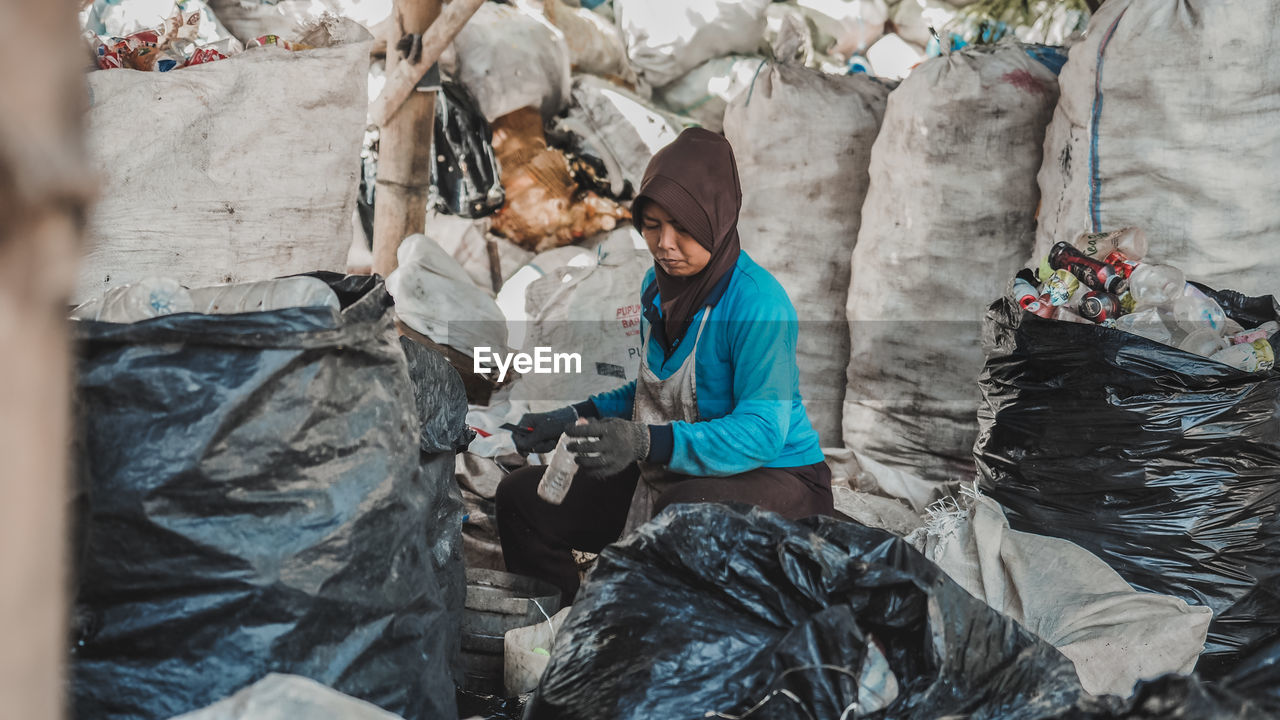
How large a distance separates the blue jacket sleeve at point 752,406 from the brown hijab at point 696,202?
0.12 meters

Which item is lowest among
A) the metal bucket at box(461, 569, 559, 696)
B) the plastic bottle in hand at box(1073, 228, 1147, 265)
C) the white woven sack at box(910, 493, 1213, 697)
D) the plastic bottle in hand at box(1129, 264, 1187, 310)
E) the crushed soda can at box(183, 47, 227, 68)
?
the metal bucket at box(461, 569, 559, 696)

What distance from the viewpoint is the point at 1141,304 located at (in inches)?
77.0

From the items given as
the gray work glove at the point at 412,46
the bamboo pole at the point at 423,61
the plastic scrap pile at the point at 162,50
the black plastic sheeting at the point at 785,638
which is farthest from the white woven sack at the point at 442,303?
the black plastic sheeting at the point at 785,638

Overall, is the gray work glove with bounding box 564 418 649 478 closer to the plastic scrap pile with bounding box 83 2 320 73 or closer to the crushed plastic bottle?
the crushed plastic bottle

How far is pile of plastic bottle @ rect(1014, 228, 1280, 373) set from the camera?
1893 millimetres

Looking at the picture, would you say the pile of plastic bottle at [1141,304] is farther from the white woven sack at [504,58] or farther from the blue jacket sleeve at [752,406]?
the white woven sack at [504,58]

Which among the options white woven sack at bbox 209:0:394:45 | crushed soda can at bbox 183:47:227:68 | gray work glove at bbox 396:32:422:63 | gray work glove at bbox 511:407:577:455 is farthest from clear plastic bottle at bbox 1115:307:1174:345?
white woven sack at bbox 209:0:394:45

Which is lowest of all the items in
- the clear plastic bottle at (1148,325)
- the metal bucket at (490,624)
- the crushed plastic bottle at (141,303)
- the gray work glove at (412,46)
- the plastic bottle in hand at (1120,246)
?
the metal bucket at (490,624)

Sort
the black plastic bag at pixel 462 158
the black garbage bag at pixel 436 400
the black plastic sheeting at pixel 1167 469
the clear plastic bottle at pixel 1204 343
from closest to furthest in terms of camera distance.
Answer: the black garbage bag at pixel 436 400 → the black plastic sheeting at pixel 1167 469 → the clear plastic bottle at pixel 1204 343 → the black plastic bag at pixel 462 158

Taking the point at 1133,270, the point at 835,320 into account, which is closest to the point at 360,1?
the point at 835,320

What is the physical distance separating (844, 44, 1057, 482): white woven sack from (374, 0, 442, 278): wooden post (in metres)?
1.47

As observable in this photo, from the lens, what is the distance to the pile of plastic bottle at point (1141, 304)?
1.89 meters

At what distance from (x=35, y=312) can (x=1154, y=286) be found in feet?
6.33

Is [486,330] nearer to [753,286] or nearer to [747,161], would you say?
[747,161]
